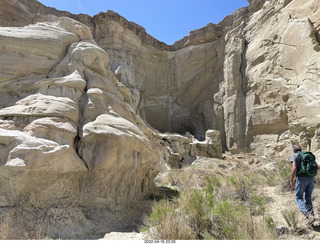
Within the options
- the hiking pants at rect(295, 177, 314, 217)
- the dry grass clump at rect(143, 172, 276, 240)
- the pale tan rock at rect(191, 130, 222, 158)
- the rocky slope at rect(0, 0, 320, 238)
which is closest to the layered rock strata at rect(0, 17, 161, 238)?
the rocky slope at rect(0, 0, 320, 238)

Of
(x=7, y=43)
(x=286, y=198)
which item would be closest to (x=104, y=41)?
(x=7, y=43)

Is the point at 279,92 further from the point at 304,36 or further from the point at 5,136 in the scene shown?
the point at 5,136

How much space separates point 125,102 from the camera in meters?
6.58

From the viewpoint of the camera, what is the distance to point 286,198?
525 cm

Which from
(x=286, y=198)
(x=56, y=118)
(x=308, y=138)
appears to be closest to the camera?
(x=56, y=118)

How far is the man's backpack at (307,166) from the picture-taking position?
3826 mm

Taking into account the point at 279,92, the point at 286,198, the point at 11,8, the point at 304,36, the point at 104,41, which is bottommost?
the point at 286,198

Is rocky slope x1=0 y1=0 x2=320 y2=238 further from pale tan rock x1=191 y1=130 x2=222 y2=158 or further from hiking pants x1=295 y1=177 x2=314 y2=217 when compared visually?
hiking pants x1=295 y1=177 x2=314 y2=217

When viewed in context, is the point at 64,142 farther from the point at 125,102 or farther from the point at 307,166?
the point at 307,166

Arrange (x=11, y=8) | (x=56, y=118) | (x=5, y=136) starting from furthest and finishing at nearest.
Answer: (x=11, y=8) < (x=56, y=118) < (x=5, y=136)

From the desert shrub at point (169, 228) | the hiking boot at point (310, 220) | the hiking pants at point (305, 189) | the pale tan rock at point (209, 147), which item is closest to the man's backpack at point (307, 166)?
the hiking pants at point (305, 189)

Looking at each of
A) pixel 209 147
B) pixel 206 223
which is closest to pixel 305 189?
pixel 206 223

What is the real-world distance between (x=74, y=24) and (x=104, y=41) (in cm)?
1737

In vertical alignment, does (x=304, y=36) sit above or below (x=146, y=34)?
below
